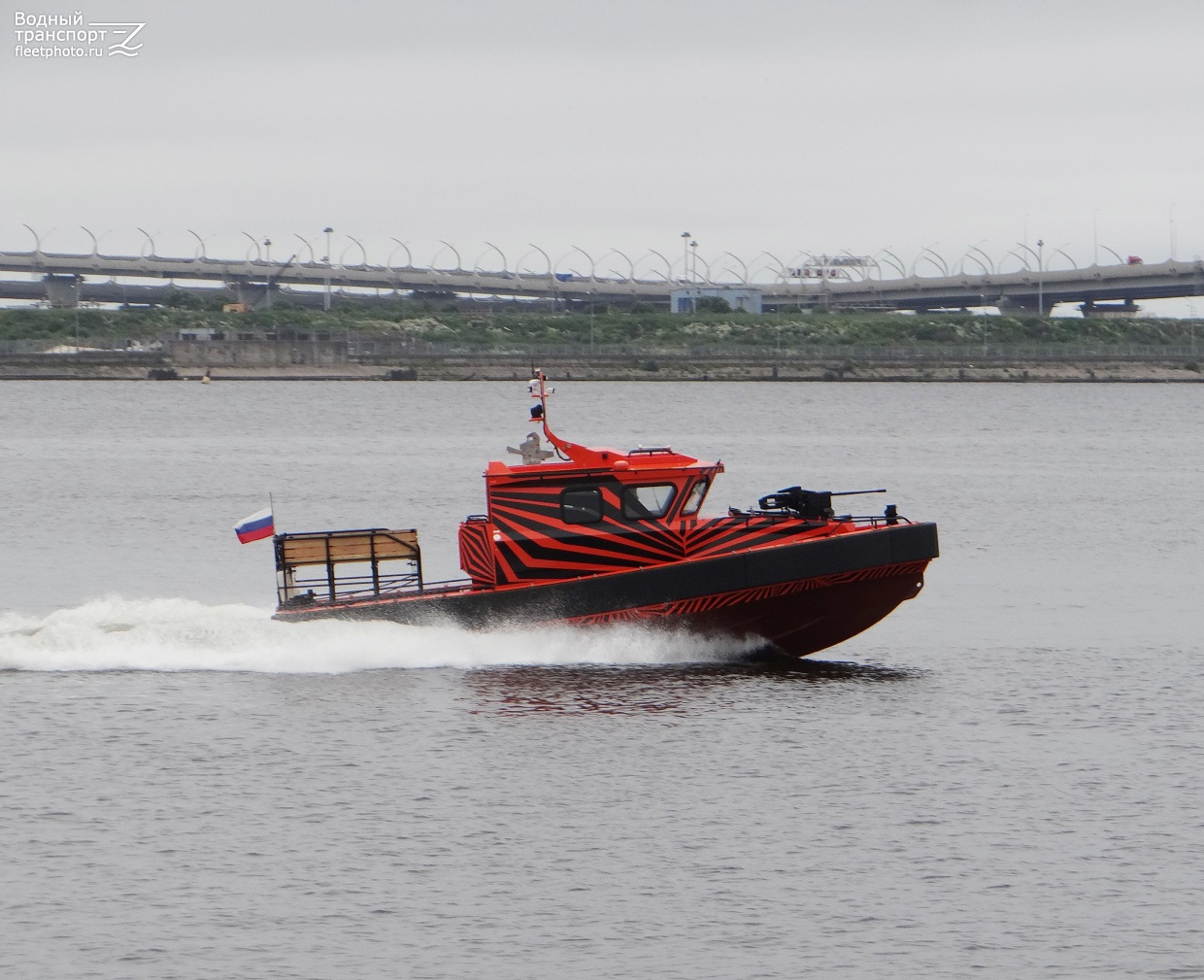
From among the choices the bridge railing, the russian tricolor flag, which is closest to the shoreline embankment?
the bridge railing

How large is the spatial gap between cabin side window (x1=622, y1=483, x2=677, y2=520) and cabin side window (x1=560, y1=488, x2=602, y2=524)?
14.9 inches

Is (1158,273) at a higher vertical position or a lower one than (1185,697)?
higher

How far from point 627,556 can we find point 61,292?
175966 mm

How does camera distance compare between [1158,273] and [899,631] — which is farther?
[1158,273]

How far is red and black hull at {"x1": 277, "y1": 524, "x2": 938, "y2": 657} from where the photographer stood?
80.1ft

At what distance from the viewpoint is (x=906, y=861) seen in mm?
17156

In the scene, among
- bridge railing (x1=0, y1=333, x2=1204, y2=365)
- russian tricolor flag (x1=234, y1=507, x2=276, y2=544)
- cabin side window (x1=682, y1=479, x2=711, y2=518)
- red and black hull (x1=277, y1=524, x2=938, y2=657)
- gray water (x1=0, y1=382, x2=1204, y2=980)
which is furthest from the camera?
bridge railing (x1=0, y1=333, x2=1204, y2=365)

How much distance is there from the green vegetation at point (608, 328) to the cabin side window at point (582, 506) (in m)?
134

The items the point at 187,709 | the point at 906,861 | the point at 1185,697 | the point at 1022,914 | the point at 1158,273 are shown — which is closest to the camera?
the point at 1022,914

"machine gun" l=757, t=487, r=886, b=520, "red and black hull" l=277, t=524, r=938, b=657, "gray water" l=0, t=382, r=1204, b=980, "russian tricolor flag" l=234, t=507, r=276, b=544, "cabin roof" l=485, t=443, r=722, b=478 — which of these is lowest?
"gray water" l=0, t=382, r=1204, b=980

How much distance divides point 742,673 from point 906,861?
7982 millimetres

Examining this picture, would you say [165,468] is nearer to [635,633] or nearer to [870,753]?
[635,633]

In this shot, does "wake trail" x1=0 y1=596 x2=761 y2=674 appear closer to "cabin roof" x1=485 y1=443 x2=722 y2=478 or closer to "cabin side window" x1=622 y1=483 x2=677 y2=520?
"cabin side window" x1=622 y1=483 x2=677 y2=520

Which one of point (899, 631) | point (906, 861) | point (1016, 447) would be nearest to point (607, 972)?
point (906, 861)
